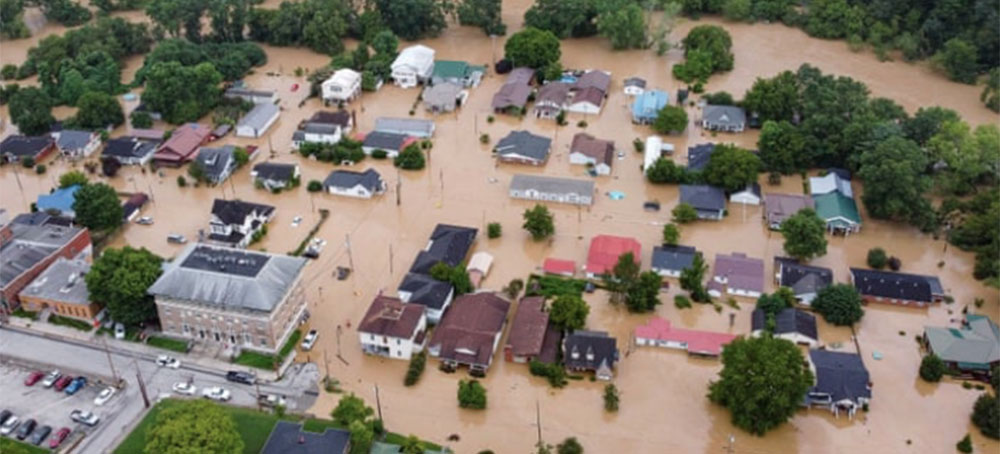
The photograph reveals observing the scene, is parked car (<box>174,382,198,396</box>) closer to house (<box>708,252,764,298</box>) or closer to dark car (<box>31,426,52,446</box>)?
dark car (<box>31,426,52,446</box>)

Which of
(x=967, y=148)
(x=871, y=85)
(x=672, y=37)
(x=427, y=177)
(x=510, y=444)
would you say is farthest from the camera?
(x=672, y=37)

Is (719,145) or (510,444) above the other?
(719,145)

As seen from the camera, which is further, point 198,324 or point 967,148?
point 967,148

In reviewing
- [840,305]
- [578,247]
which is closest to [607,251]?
[578,247]

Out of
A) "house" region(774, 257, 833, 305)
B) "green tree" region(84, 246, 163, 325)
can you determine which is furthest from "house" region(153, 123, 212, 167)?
"house" region(774, 257, 833, 305)

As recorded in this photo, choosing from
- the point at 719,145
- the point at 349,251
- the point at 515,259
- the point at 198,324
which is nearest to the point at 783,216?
the point at 719,145

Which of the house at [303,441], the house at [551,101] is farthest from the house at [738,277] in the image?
the house at [551,101]

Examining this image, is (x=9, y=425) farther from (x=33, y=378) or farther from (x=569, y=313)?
(x=569, y=313)

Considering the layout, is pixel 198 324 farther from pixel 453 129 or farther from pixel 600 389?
pixel 453 129
